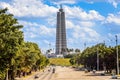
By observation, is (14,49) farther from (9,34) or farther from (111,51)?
(111,51)

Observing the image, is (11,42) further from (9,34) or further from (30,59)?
(30,59)

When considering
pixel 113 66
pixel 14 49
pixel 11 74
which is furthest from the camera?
pixel 113 66

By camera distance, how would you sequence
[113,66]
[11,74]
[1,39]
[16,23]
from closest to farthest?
[1,39]
[16,23]
[11,74]
[113,66]

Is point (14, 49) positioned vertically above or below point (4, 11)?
below

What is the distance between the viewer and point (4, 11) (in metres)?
68.2

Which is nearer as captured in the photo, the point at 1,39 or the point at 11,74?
the point at 1,39

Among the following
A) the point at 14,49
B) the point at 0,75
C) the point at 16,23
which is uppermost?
the point at 16,23

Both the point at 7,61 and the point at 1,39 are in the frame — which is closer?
the point at 1,39

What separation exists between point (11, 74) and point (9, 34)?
3667 centimetres

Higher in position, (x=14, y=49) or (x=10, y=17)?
(x=10, y=17)

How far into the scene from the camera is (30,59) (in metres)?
128

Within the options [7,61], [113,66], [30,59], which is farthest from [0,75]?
[113,66]

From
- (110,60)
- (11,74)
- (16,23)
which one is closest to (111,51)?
(110,60)

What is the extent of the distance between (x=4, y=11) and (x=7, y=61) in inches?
357
